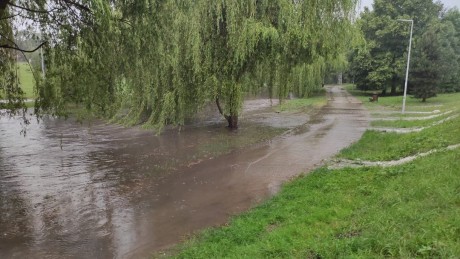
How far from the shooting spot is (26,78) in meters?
10.1

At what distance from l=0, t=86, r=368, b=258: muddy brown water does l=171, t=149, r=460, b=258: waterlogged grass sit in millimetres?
946

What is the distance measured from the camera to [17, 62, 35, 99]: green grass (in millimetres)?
9352

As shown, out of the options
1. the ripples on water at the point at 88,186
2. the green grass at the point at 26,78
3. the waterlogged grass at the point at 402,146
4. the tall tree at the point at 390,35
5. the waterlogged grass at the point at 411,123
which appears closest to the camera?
the ripples on water at the point at 88,186

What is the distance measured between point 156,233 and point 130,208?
1.66 metres

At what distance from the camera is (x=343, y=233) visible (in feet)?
17.9

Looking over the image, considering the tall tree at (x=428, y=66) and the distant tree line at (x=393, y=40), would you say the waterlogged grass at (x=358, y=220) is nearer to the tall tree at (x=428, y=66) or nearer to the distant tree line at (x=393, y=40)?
the tall tree at (x=428, y=66)

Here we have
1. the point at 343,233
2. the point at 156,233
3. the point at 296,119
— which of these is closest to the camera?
the point at 343,233

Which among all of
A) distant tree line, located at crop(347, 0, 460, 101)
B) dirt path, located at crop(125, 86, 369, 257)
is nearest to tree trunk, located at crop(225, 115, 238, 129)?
dirt path, located at crop(125, 86, 369, 257)

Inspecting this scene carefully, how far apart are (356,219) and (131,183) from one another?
21.6 ft

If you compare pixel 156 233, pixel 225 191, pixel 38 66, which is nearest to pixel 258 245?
pixel 156 233

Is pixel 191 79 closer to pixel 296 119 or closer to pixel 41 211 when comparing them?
pixel 41 211

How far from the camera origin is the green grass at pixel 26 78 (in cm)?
935

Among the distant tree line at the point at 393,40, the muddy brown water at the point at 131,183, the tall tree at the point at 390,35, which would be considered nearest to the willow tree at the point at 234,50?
the muddy brown water at the point at 131,183

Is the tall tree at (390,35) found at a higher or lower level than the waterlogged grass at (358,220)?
higher
